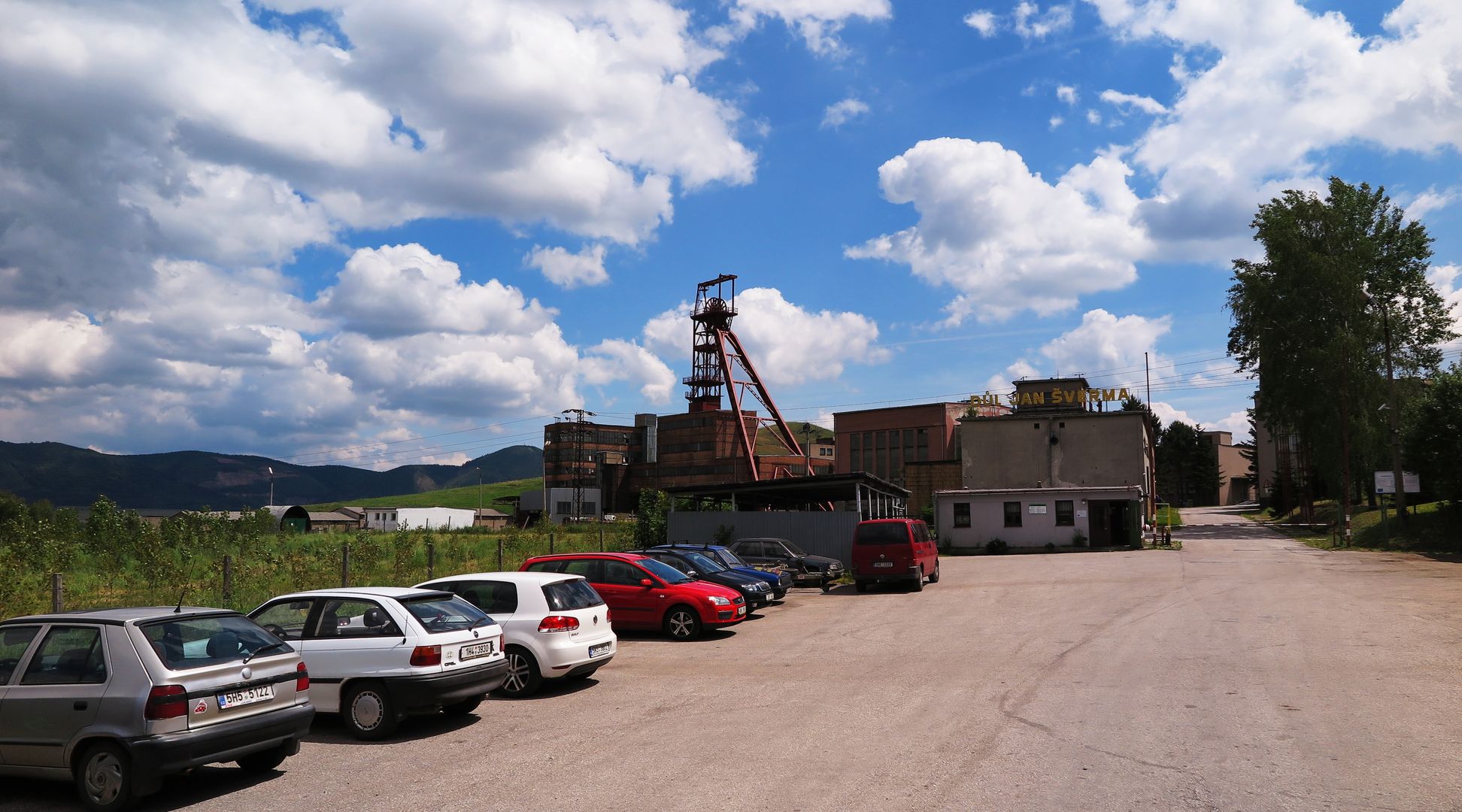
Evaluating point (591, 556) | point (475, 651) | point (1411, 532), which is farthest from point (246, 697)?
point (1411, 532)

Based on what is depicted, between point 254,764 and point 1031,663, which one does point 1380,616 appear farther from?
point 254,764

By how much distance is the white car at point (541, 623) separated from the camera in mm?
11023

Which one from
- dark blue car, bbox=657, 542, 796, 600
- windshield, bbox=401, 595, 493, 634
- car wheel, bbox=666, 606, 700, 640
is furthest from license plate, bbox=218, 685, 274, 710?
dark blue car, bbox=657, 542, 796, 600

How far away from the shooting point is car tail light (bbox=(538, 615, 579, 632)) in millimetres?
11070

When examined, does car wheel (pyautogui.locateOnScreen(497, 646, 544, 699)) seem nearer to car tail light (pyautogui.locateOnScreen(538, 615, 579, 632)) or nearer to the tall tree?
car tail light (pyautogui.locateOnScreen(538, 615, 579, 632))

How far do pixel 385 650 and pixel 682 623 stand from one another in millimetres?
7553

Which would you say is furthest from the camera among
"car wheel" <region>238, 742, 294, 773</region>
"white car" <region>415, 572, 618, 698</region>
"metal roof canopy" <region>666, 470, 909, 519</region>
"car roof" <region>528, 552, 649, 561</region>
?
"metal roof canopy" <region>666, 470, 909, 519</region>

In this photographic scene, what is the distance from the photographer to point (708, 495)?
34.0 m

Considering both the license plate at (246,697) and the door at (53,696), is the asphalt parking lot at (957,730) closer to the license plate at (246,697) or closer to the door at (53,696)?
the door at (53,696)

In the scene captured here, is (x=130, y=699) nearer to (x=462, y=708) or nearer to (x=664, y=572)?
(x=462, y=708)

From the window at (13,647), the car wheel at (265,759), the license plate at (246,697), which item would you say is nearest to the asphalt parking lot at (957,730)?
the car wheel at (265,759)

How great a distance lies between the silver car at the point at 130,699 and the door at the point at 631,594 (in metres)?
8.90

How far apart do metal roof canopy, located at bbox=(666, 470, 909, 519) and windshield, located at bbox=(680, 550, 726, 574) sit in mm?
8017

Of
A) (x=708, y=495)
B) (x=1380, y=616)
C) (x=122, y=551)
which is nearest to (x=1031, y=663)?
(x=1380, y=616)
